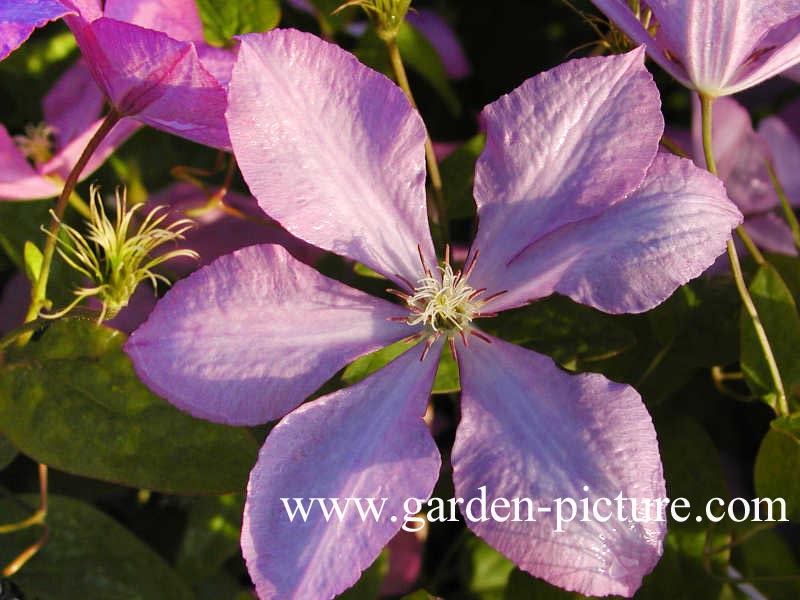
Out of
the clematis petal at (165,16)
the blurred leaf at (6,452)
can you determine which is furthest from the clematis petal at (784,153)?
the blurred leaf at (6,452)

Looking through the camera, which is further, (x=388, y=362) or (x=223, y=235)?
(x=223, y=235)

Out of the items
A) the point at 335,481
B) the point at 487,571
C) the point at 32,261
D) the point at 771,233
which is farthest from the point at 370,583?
the point at 771,233

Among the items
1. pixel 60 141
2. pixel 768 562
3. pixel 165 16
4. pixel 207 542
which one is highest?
pixel 165 16

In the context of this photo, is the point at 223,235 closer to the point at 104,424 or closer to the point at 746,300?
the point at 104,424

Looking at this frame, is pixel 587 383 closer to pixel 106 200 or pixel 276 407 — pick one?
pixel 276 407

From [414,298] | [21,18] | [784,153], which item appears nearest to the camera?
[21,18]

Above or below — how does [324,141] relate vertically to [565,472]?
above
